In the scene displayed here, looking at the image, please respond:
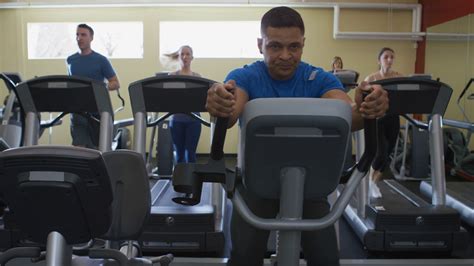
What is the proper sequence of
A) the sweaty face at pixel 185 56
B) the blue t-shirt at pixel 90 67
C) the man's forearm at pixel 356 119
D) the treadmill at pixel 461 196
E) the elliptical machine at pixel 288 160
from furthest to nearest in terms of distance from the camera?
the sweaty face at pixel 185 56 → the blue t-shirt at pixel 90 67 → the treadmill at pixel 461 196 → the man's forearm at pixel 356 119 → the elliptical machine at pixel 288 160

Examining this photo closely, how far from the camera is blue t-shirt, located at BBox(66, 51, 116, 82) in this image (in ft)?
13.8

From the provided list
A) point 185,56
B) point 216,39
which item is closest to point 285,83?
point 185,56

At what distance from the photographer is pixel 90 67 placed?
4195 millimetres

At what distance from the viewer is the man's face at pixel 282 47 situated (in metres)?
1.42

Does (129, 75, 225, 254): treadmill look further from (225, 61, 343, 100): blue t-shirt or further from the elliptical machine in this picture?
the elliptical machine

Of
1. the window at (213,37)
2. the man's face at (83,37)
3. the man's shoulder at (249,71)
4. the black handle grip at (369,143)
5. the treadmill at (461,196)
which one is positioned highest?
the window at (213,37)

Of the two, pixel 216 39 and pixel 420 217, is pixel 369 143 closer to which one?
pixel 420 217

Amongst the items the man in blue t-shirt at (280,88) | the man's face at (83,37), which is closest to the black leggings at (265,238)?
the man in blue t-shirt at (280,88)

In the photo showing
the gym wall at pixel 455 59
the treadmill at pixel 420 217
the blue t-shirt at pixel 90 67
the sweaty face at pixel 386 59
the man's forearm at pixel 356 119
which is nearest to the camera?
the man's forearm at pixel 356 119

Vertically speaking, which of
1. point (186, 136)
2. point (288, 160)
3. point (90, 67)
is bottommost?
point (186, 136)

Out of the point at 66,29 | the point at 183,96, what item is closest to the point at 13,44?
the point at 66,29

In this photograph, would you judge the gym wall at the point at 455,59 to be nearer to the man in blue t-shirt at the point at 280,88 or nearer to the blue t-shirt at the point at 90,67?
the blue t-shirt at the point at 90,67

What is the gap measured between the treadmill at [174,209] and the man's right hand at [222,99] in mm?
1562

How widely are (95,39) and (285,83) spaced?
6.00 meters
